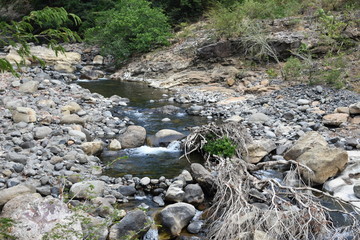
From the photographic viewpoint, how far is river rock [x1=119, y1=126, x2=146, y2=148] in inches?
296

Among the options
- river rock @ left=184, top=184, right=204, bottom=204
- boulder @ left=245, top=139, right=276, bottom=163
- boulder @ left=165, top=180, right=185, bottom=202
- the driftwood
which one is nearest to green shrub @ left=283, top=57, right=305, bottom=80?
boulder @ left=245, top=139, right=276, bottom=163

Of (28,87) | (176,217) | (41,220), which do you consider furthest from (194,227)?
(28,87)

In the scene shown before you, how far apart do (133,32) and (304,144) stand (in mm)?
13752

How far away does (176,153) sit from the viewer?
7277mm

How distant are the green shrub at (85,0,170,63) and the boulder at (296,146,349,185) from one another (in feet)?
43.5

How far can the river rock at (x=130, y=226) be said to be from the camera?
4.09m

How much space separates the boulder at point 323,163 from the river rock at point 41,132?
5.07m

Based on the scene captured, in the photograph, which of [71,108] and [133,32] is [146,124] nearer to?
[71,108]

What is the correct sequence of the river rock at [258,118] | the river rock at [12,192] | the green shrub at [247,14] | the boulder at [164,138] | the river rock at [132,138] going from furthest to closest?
the green shrub at [247,14] → the river rock at [258,118] → the boulder at [164,138] → the river rock at [132,138] → the river rock at [12,192]

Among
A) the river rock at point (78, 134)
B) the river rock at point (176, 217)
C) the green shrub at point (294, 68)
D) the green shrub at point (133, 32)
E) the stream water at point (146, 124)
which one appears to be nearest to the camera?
the river rock at point (176, 217)

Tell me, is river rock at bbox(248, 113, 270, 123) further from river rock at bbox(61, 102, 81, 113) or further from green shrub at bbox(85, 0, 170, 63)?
green shrub at bbox(85, 0, 170, 63)

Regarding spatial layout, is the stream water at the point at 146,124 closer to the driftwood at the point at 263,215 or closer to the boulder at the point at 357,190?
the driftwood at the point at 263,215

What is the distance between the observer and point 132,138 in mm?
7617

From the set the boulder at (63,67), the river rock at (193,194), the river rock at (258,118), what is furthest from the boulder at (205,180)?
the boulder at (63,67)
